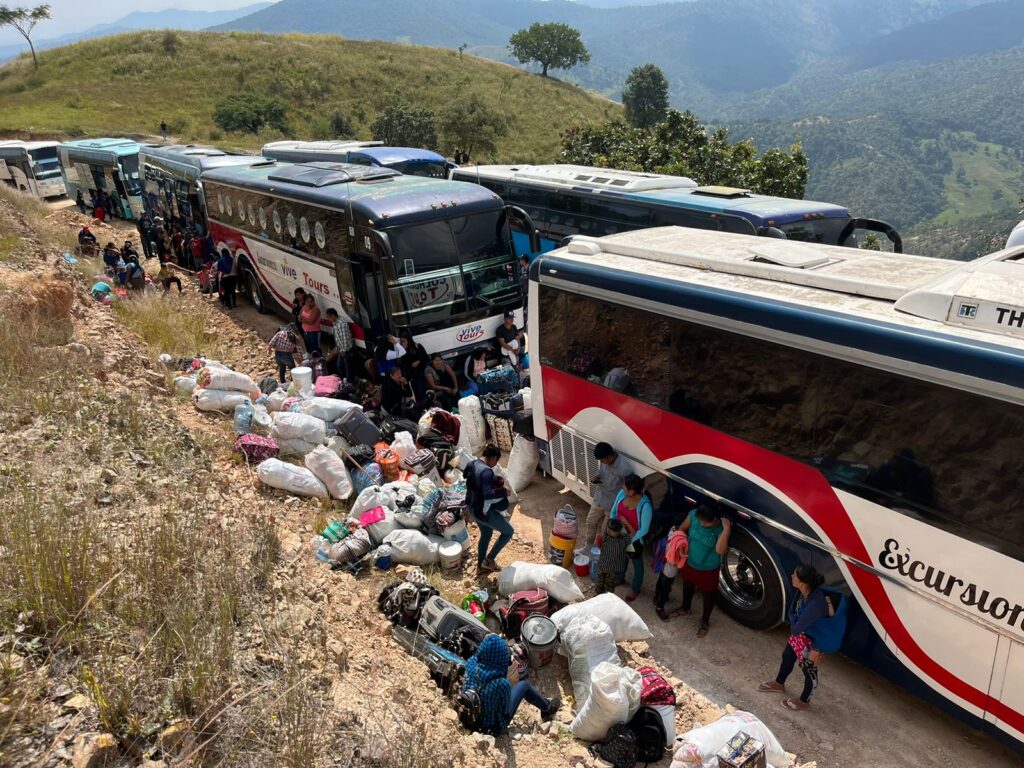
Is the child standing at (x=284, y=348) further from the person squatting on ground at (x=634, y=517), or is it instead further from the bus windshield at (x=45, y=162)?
the bus windshield at (x=45, y=162)

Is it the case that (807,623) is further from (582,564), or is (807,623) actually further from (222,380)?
(222,380)

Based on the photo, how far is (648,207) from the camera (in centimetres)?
1277

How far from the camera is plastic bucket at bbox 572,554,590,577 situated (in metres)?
6.84

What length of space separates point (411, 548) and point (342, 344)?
4.56m

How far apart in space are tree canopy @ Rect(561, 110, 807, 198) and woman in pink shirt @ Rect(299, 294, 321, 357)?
16.3m

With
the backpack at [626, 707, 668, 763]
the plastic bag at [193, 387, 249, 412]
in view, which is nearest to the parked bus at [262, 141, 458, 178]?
the plastic bag at [193, 387, 249, 412]

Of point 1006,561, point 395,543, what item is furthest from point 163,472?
point 1006,561

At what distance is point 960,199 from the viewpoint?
125625 millimetres

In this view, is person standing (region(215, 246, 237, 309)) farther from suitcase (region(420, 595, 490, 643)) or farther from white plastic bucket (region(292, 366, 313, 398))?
suitcase (region(420, 595, 490, 643))

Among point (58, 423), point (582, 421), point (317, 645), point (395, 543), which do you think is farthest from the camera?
point (582, 421)

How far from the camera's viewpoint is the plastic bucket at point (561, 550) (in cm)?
689

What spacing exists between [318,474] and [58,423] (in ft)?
9.01

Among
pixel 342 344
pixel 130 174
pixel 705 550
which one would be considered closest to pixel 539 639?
pixel 705 550

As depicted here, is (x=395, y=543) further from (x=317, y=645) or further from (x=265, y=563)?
(x=317, y=645)
